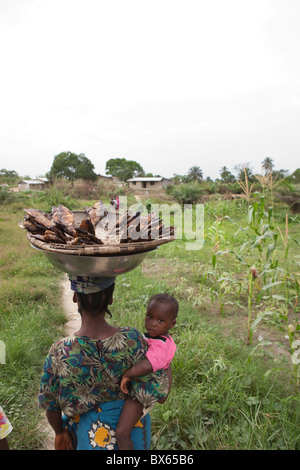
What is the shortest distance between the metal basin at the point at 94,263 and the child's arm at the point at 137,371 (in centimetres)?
34

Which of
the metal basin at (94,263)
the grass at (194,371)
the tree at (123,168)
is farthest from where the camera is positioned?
the tree at (123,168)

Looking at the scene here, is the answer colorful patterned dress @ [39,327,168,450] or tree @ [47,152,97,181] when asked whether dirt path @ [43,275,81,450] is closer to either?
colorful patterned dress @ [39,327,168,450]

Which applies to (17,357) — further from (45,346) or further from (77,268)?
(77,268)

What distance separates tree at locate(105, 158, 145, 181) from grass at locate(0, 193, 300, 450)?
36070 mm

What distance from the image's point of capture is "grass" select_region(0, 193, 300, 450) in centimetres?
176

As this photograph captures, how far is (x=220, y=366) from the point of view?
2.19m

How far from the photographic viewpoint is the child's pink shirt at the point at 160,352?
1.06 metres

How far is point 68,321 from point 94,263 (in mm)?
2616

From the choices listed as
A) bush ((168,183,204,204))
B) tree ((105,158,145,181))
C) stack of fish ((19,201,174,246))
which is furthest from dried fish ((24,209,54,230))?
tree ((105,158,145,181))

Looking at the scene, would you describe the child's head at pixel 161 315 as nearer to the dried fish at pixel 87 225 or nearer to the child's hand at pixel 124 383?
the child's hand at pixel 124 383

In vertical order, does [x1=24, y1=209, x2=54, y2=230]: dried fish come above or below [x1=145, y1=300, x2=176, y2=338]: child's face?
above

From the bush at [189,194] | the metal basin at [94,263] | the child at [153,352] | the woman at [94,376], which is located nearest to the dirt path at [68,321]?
the woman at [94,376]

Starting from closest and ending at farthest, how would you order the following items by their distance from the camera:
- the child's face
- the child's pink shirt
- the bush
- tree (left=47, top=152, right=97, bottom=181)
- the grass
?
the child's pink shirt
the child's face
the grass
the bush
tree (left=47, top=152, right=97, bottom=181)
